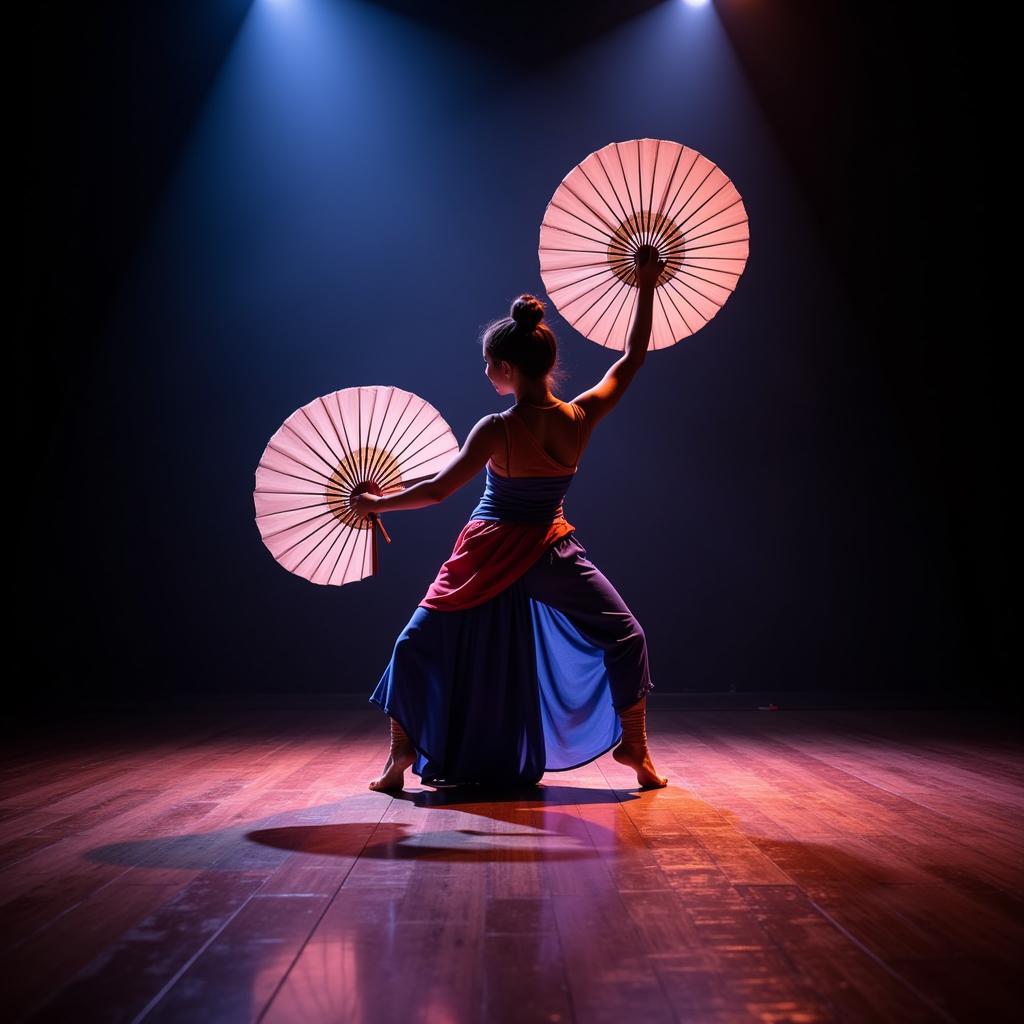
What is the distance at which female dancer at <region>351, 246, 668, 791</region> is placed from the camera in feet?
8.87

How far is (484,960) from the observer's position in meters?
1.39

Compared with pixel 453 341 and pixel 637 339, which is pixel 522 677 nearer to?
pixel 637 339

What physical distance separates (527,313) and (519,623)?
33.8 inches

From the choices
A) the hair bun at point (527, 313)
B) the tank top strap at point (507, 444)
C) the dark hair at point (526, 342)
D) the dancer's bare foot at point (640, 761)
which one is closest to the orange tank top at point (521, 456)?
the tank top strap at point (507, 444)

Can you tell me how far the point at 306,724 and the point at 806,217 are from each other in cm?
357

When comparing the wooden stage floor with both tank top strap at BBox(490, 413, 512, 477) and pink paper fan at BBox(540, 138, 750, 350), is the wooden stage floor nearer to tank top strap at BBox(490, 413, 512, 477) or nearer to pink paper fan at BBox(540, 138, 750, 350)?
tank top strap at BBox(490, 413, 512, 477)

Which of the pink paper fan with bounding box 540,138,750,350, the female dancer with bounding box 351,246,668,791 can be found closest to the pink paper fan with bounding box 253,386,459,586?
the female dancer with bounding box 351,246,668,791

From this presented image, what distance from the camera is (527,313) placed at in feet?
8.89

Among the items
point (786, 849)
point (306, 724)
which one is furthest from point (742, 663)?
point (786, 849)

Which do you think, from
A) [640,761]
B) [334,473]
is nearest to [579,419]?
[334,473]

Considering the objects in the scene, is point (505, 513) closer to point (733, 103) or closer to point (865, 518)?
point (865, 518)

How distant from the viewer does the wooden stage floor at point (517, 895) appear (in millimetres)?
1277

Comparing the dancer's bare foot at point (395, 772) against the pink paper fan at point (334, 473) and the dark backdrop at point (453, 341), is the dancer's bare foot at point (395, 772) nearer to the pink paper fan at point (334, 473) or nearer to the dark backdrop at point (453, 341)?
the pink paper fan at point (334, 473)

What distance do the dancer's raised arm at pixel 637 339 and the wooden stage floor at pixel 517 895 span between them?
109 centimetres
